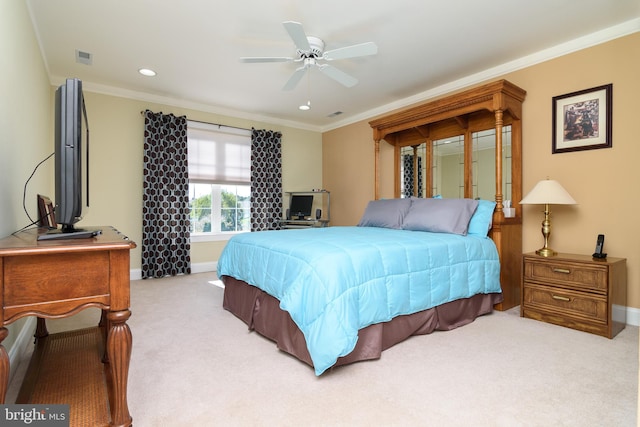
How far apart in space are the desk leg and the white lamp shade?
10.4 feet

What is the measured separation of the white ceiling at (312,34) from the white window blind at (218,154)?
2.44 ft

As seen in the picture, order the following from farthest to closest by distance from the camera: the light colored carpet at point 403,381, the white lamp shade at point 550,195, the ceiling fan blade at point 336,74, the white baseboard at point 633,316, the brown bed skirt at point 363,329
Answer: the ceiling fan blade at point 336,74
the white lamp shade at point 550,195
the white baseboard at point 633,316
the brown bed skirt at point 363,329
the light colored carpet at point 403,381

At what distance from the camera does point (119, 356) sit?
1.31m

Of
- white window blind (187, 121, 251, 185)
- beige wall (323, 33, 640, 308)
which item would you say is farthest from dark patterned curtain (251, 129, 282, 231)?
beige wall (323, 33, 640, 308)

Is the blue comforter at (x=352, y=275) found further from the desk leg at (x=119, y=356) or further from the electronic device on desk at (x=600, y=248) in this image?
the desk leg at (x=119, y=356)

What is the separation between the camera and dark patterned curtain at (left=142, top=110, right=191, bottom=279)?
4574 millimetres

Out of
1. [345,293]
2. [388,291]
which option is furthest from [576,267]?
[345,293]

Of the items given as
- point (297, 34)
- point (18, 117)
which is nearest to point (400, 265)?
point (297, 34)

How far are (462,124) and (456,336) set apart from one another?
2585mm

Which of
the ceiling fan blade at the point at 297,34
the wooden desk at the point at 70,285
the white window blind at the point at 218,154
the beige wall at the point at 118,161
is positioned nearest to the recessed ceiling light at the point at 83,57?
the beige wall at the point at 118,161

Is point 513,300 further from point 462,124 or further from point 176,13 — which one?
point 176,13

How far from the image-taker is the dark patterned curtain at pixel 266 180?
5.53 metres

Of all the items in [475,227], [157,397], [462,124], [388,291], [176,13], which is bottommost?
[157,397]

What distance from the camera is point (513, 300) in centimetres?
331
